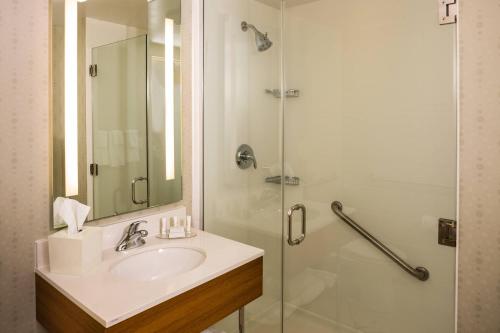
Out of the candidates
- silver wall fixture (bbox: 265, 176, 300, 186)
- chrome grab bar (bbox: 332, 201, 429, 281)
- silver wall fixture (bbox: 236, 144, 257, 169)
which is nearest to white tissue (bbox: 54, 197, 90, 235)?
silver wall fixture (bbox: 236, 144, 257, 169)

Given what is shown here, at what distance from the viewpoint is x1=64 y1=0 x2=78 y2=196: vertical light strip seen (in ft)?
4.03

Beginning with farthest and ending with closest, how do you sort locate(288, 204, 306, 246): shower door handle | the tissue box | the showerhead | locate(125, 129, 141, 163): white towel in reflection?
the showerhead, locate(288, 204, 306, 246): shower door handle, locate(125, 129, 141, 163): white towel in reflection, the tissue box

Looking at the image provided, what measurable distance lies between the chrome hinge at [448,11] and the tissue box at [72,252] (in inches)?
61.9

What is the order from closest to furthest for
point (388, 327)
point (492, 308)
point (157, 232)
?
point (492, 308) → point (157, 232) → point (388, 327)

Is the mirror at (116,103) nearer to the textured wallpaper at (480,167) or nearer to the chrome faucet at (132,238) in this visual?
the chrome faucet at (132,238)

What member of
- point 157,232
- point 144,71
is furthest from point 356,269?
point 144,71

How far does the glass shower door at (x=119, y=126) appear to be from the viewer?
135cm

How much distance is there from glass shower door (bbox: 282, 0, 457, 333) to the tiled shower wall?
0.09 metres

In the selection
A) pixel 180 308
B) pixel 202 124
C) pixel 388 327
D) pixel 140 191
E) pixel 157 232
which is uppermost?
pixel 202 124

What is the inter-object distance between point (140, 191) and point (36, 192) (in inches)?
17.3

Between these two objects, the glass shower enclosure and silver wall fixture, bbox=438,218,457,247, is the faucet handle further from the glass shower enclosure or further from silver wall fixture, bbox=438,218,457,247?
silver wall fixture, bbox=438,218,457,247

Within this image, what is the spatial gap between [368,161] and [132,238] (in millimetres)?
1250

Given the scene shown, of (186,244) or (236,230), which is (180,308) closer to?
(186,244)

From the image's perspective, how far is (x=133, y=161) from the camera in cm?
150
